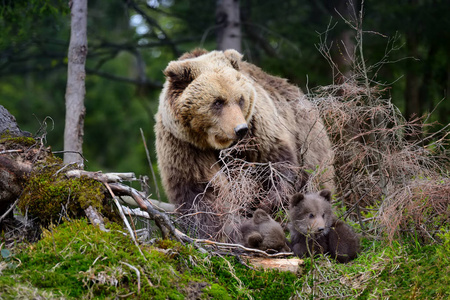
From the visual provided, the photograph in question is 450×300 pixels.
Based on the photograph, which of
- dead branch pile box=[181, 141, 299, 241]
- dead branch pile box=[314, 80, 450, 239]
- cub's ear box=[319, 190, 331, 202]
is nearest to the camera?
dead branch pile box=[314, 80, 450, 239]

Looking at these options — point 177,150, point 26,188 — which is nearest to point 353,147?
point 177,150

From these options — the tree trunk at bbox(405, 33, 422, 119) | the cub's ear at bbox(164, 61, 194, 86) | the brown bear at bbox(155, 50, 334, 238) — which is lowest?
the tree trunk at bbox(405, 33, 422, 119)

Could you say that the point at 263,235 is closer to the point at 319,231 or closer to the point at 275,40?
the point at 319,231

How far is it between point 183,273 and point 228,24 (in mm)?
7154

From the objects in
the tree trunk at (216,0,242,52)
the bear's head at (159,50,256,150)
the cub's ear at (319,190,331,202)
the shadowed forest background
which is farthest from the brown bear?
the tree trunk at (216,0,242,52)

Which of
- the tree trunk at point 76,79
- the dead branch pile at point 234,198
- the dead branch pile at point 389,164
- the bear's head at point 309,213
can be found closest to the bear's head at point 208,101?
the dead branch pile at point 234,198

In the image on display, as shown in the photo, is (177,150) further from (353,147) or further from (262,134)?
(353,147)

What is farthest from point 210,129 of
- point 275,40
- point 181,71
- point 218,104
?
point 275,40

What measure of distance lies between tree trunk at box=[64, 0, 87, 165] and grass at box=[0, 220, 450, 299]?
2823 millimetres

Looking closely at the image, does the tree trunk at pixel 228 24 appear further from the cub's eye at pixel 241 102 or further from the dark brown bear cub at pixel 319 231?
the dark brown bear cub at pixel 319 231

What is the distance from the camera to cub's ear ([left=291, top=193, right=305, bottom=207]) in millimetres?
5219

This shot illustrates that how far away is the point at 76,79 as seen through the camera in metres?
7.26

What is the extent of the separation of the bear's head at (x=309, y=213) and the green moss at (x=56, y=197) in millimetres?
1793

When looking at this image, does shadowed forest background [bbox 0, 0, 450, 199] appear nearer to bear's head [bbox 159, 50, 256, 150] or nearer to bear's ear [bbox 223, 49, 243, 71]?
bear's ear [bbox 223, 49, 243, 71]
